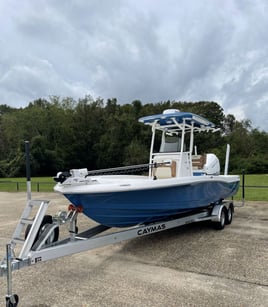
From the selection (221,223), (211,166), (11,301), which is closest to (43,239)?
(11,301)

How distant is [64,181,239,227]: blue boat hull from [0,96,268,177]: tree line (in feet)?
84.5

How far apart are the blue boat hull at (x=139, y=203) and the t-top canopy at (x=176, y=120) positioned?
130 cm

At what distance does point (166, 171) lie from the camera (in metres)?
6.34

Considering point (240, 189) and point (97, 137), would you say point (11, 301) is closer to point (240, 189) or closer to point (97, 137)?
point (240, 189)

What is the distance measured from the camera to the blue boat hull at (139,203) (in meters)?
4.49

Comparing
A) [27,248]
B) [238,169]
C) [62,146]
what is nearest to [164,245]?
[27,248]

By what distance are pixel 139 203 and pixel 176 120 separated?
7.58 ft

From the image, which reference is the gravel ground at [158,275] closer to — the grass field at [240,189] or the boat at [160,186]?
the boat at [160,186]

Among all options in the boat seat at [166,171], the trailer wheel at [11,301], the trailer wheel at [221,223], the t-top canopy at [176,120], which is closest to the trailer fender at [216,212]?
the trailer wheel at [221,223]

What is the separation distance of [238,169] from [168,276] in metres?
30.9

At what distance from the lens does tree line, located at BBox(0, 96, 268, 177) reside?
117ft

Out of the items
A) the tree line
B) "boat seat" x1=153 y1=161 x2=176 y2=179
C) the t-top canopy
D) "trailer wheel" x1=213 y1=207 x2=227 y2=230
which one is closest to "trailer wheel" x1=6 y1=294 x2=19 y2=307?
"boat seat" x1=153 y1=161 x2=176 y2=179

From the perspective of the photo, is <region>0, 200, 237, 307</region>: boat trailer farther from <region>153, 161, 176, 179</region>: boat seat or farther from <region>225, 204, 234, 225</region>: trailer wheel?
<region>225, 204, 234, 225</region>: trailer wheel

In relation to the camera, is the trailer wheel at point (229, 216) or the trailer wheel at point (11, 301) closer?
the trailer wheel at point (11, 301)
